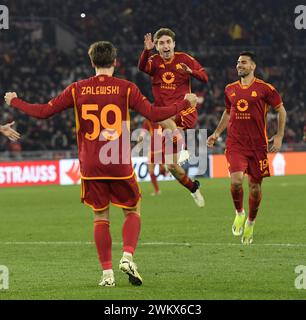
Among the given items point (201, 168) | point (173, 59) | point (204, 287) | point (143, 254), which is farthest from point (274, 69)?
point (204, 287)

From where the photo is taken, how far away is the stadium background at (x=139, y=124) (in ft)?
32.3

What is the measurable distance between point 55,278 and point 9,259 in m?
2.04

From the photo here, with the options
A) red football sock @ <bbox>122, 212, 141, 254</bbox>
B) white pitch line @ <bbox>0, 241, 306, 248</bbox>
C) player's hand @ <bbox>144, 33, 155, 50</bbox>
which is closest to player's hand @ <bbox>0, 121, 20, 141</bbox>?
red football sock @ <bbox>122, 212, 141, 254</bbox>

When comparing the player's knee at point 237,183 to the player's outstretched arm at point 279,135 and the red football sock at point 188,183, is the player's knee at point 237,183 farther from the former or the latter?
the red football sock at point 188,183

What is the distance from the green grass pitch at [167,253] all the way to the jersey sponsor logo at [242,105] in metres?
1.83

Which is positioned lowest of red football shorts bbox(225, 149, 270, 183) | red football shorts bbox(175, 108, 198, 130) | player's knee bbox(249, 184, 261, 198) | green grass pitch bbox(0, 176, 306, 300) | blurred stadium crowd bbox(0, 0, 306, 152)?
green grass pitch bbox(0, 176, 306, 300)

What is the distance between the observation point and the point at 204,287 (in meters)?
8.95

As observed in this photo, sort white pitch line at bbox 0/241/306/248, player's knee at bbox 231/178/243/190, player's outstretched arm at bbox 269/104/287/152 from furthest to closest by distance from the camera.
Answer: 1. player's knee at bbox 231/178/243/190
2. player's outstretched arm at bbox 269/104/287/152
3. white pitch line at bbox 0/241/306/248

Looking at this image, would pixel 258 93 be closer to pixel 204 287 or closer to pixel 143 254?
pixel 143 254

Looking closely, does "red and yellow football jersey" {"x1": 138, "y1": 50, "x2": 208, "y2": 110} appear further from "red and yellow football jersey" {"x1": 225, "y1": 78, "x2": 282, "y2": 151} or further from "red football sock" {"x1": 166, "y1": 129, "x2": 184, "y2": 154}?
"red and yellow football jersey" {"x1": 225, "y1": 78, "x2": 282, "y2": 151}

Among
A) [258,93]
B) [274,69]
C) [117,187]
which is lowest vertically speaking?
[117,187]

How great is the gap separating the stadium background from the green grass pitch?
2 cm

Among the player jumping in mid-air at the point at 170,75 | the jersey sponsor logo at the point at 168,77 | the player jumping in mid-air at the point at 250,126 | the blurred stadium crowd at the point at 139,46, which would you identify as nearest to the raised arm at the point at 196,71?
the player jumping in mid-air at the point at 170,75

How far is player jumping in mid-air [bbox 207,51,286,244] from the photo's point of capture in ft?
43.3
